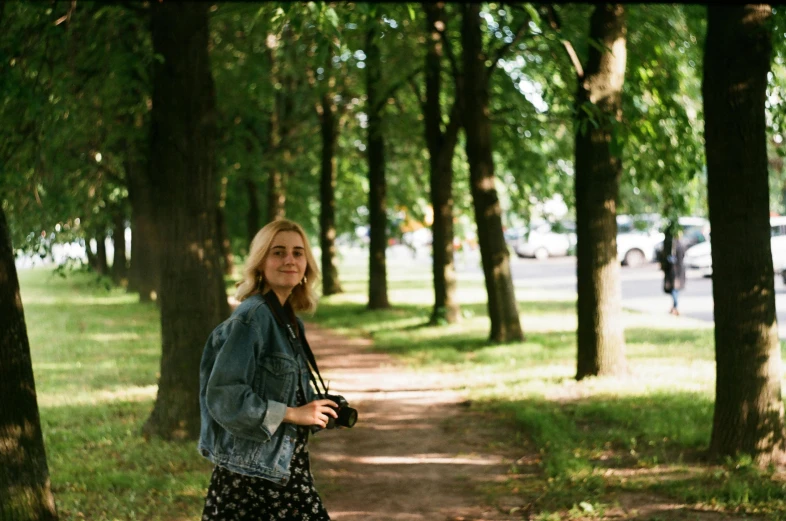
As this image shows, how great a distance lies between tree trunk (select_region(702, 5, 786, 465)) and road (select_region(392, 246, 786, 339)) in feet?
21.2

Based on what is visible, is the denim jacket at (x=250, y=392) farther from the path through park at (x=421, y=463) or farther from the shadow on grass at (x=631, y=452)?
the shadow on grass at (x=631, y=452)

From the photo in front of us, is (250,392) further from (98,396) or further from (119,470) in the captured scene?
(98,396)

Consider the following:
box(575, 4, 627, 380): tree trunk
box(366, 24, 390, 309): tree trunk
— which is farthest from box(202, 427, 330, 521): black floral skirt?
box(366, 24, 390, 309): tree trunk

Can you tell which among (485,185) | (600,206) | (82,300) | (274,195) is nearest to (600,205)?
(600,206)

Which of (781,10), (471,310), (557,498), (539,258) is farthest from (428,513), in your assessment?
(539,258)

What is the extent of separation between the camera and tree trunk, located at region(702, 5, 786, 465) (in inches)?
264

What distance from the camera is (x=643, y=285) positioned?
29469 millimetres

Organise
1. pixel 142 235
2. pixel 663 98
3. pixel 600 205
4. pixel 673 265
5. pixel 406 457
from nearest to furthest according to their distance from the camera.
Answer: pixel 406 457 < pixel 600 205 < pixel 663 98 < pixel 673 265 < pixel 142 235

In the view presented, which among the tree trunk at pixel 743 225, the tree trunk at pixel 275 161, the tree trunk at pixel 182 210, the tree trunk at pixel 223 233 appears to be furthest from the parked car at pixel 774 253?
the tree trunk at pixel 182 210

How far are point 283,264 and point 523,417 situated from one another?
5777 mm

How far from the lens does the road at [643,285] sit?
2075 centimetres

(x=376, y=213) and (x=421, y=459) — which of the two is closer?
(x=421, y=459)

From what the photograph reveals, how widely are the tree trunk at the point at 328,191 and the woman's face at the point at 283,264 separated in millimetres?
19993

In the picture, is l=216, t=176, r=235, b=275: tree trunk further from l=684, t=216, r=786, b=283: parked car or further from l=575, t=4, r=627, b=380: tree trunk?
l=575, t=4, r=627, b=380: tree trunk
